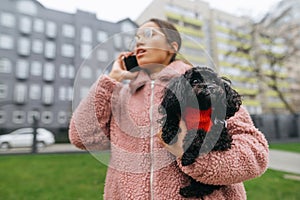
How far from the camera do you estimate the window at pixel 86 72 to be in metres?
0.29

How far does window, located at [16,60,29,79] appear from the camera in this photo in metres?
1.18

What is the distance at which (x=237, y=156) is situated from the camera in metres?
0.21

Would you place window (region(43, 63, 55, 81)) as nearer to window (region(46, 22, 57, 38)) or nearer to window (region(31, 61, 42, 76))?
window (region(31, 61, 42, 76))

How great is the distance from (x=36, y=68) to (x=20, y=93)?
343 mm

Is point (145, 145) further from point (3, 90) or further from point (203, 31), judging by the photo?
point (3, 90)

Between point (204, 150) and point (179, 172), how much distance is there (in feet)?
0.18

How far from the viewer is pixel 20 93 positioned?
1484 mm

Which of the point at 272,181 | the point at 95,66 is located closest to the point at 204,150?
the point at 95,66

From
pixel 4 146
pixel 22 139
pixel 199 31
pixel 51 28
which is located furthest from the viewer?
pixel 22 139

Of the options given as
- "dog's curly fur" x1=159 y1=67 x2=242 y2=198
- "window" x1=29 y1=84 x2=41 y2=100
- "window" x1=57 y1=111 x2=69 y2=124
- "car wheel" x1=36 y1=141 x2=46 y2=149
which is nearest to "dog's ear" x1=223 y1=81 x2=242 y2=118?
"dog's curly fur" x1=159 y1=67 x2=242 y2=198

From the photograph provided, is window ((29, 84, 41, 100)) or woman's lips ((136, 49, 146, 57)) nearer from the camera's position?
woman's lips ((136, 49, 146, 57))

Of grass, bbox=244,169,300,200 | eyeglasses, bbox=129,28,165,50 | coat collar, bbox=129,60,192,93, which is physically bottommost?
grass, bbox=244,169,300,200

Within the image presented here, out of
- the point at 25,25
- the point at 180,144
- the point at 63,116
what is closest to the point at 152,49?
the point at 180,144

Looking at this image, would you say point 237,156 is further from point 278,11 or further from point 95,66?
point 278,11
